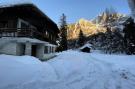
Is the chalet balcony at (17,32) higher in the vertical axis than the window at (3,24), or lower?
lower

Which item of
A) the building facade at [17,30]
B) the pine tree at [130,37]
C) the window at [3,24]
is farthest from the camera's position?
the pine tree at [130,37]

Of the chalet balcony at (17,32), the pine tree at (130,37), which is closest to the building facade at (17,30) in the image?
the chalet balcony at (17,32)

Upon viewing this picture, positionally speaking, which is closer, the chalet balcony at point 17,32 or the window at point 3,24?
the chalet balcony at point 17,32

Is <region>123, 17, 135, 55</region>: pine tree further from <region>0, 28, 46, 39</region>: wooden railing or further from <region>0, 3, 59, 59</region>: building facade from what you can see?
<region>0, 28, 46, 39</region>: wooden railing

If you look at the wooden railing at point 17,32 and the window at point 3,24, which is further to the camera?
the window at point 3,24

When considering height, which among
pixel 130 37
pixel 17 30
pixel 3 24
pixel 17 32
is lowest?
pixel 17 32

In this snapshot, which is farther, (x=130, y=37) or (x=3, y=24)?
(x=130, y=37)

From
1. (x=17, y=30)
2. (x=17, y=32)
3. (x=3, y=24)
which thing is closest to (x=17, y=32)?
(x=17, y=32)

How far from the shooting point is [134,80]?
1389 centimetres

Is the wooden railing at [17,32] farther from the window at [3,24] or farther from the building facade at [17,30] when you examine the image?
the window at [3,24]

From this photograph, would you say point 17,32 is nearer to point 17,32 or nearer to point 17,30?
point 17,32

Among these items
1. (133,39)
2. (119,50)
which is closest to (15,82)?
(133,39)

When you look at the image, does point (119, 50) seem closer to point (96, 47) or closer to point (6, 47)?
point (96, 47)

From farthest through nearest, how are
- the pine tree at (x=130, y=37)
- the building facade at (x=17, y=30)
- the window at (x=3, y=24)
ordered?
the pine tree at (x=130, y=37) < the window at (x=3, y=24) < the building facade at (x=17, y=30)
